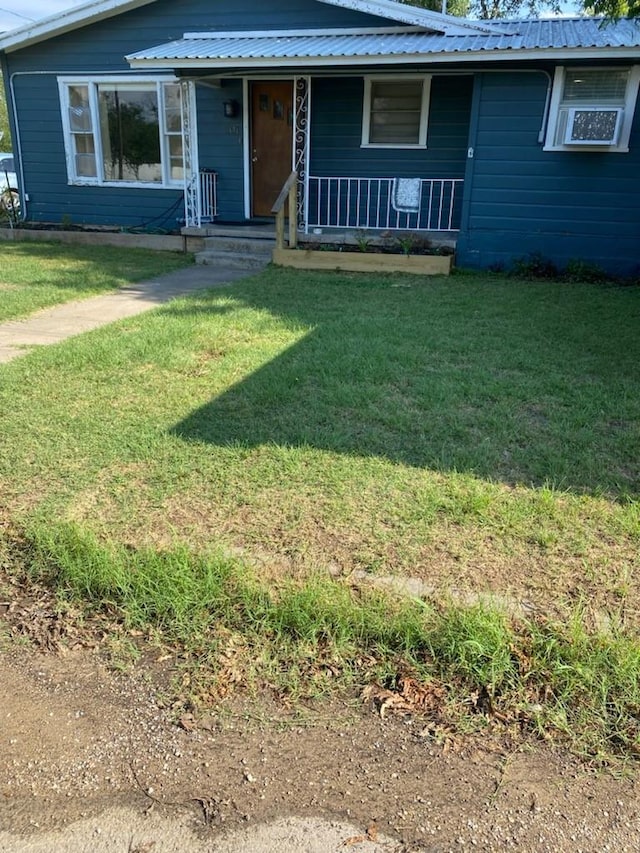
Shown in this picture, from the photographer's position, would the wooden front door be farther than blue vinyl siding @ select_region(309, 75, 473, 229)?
Yes

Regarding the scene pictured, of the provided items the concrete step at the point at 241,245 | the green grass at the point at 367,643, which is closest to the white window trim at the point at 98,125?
the concrete step at the point at 241,245

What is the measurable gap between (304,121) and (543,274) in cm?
463

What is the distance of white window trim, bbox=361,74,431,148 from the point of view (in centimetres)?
1030

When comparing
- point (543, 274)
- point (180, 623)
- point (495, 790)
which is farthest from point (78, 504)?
point (543, 274)

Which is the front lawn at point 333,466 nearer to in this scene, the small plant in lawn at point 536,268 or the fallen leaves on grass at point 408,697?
the fallen leaves on grass at point 408,697

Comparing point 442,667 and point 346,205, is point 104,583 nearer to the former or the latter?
point 442,667

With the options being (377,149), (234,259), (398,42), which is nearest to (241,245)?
(234,259)

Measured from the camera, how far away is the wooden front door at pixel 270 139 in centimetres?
1134

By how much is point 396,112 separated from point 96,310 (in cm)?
632

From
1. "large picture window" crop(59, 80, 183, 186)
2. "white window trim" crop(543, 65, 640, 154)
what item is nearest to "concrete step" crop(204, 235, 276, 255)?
"large picture window" crop(59, 80, 183, 186)

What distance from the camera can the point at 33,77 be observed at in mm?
12203

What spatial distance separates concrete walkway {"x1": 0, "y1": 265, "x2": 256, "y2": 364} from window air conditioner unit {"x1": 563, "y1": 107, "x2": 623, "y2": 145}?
470cm

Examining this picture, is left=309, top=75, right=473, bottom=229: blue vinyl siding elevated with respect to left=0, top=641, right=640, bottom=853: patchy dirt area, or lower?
elevated

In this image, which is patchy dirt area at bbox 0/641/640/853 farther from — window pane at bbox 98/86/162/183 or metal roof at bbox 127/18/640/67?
window pane at bbox 98/86/162/183
